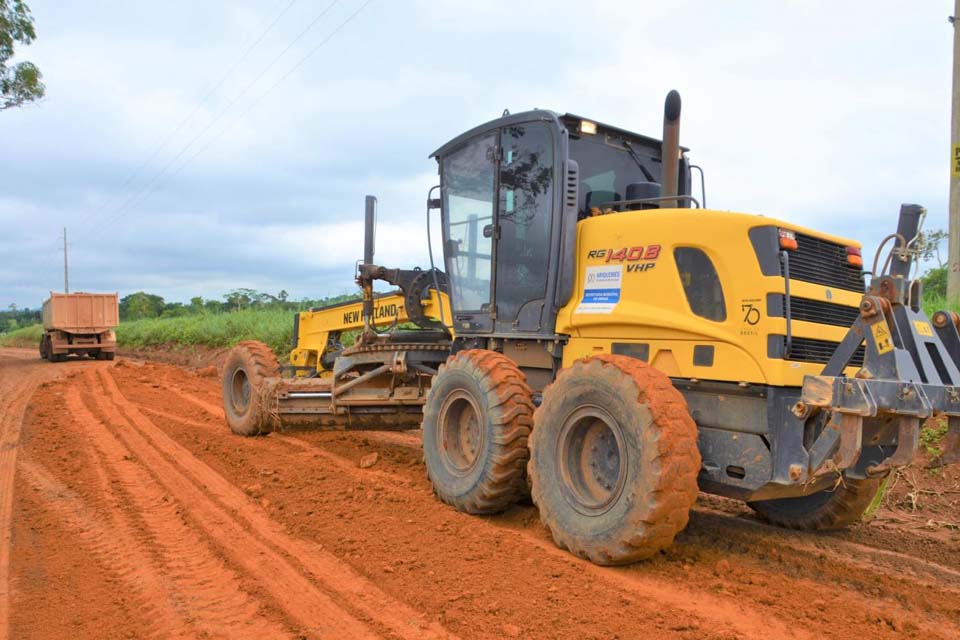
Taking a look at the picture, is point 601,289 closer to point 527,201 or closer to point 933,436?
point 527,201

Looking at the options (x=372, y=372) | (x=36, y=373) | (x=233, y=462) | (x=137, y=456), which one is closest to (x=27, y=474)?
(x=137, y=456)

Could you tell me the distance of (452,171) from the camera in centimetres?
651

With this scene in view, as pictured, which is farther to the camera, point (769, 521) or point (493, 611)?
point (769, 521)

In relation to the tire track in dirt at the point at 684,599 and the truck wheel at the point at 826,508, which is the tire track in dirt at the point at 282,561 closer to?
the tire track in dirt at the point at 684,599

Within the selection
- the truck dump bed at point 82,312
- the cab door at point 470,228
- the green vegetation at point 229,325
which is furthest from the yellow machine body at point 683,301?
the truck dump bed at point 82,312

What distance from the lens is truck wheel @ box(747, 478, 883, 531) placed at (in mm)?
4934

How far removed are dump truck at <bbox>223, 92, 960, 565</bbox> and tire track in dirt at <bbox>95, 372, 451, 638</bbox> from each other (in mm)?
1270

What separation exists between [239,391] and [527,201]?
533cm

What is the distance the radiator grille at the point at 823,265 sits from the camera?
14.3 feet

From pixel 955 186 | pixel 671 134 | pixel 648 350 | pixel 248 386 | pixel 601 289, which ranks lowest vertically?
pixel 248 386

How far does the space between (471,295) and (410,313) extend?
4.43ft

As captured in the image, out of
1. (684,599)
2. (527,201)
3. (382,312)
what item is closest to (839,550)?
(684,599)

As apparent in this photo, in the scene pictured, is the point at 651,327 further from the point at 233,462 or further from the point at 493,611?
the point at 233,462

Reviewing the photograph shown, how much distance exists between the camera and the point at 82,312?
2467 centimetres
